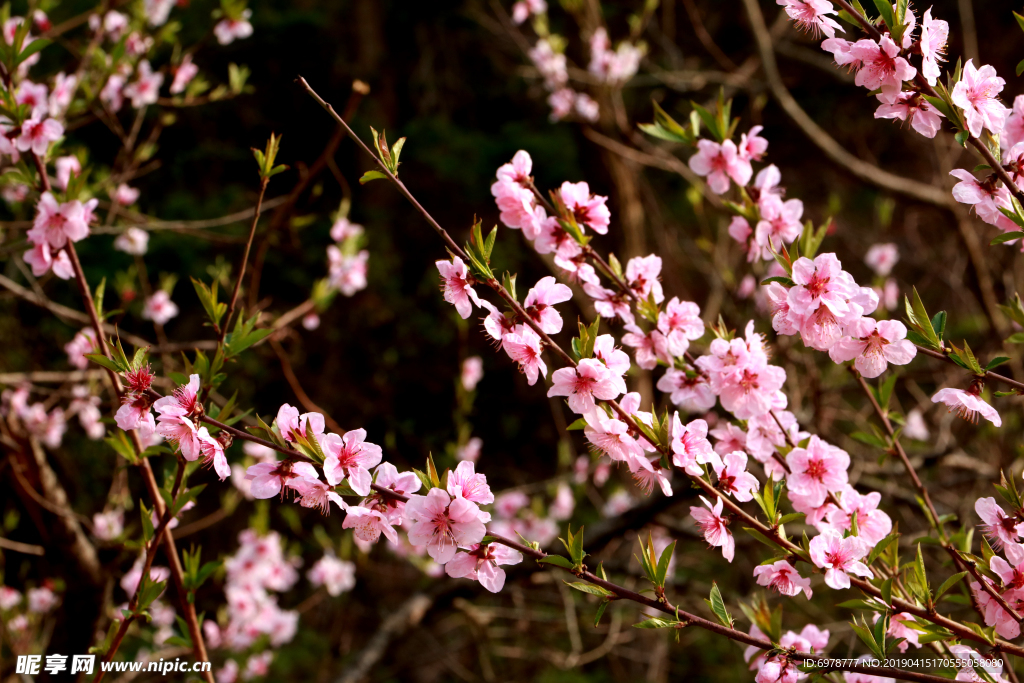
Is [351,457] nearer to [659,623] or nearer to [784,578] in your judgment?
[659,623]

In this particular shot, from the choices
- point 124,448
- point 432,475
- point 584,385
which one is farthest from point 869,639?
point 124,448

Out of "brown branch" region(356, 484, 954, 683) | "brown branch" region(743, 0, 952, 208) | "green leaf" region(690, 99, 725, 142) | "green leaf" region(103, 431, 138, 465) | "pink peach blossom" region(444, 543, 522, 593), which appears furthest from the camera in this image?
"brown branch" region(743, 0, 952, 208)

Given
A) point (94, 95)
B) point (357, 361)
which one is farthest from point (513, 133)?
point (94, 95)

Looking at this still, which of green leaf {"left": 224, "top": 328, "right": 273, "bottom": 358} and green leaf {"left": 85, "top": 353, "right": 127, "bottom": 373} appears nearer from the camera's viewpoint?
green leaf {"left": 85, "top": 353, "right": 127, "bottom": 373}

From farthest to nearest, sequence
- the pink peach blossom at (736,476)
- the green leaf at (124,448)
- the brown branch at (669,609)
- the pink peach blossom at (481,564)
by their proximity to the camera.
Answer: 1. the green leaf at (124,448)
2. the pink peach blossom at (736,476)
3. the pink peach blossom at (481,564)
4. the brown branch at (669,609)

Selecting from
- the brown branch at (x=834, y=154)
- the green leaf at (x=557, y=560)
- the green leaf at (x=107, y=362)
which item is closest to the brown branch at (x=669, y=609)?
the green leaf at (x=557, y=560)

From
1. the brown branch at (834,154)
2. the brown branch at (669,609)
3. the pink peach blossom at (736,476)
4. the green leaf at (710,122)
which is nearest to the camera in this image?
the brown branch at (669,609)

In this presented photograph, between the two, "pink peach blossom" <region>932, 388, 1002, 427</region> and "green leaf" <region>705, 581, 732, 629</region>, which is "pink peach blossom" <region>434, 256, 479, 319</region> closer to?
"green leaf" <region>705, 581, 732, 629</region>

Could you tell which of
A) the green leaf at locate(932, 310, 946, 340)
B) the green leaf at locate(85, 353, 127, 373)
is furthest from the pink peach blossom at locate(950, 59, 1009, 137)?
the green leaf at locate(85, 353, 127, 373)

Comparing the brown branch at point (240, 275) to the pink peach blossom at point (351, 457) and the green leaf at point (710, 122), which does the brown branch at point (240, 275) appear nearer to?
the pink peach blossom at point (351, 457)

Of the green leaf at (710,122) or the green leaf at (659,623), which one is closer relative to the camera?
the green leaf at (659,623)

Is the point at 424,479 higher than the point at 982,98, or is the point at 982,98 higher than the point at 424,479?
the point at 982,98

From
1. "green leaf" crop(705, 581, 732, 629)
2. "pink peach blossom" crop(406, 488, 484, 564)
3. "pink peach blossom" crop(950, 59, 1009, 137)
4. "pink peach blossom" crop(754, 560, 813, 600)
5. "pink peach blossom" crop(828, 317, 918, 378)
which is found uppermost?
"pink peach blossom" crop(950, 59, 1009, 137)

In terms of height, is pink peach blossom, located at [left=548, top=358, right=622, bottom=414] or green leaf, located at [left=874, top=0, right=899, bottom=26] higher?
green leaf, located at [left=874, top=0, right=899, bottom=26]
